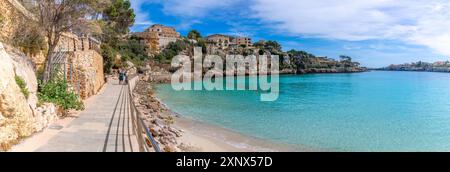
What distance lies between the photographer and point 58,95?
37.8ft

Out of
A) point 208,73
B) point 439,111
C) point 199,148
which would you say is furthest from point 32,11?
point 208,73

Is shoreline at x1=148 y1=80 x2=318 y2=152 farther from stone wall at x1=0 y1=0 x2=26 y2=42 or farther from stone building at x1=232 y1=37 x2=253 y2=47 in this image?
stone building at x1=232 y1=37 x2=253 y2=47

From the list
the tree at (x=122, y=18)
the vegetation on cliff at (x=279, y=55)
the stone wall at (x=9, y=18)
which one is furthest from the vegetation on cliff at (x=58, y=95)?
the vegetation on cliff at (x=279, y=55)

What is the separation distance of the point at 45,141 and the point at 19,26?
7.11 meters

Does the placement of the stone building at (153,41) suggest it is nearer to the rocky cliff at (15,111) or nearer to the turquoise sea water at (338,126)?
the turquoise sea water at (338,126)

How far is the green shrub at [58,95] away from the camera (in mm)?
11113

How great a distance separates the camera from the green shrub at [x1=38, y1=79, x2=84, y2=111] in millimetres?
11113

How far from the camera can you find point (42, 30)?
12.7 meters

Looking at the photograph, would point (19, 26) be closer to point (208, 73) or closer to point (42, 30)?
point (42, 30)

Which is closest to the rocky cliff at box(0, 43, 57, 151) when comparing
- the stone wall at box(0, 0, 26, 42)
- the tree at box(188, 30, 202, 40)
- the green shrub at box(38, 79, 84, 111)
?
the green shrub at box(38, 79, 84, 111)

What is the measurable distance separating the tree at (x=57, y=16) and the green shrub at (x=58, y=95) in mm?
771

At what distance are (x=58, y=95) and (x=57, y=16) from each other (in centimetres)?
319

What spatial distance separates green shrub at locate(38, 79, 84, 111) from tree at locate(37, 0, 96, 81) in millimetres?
771

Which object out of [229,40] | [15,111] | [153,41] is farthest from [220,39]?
[15,111]
